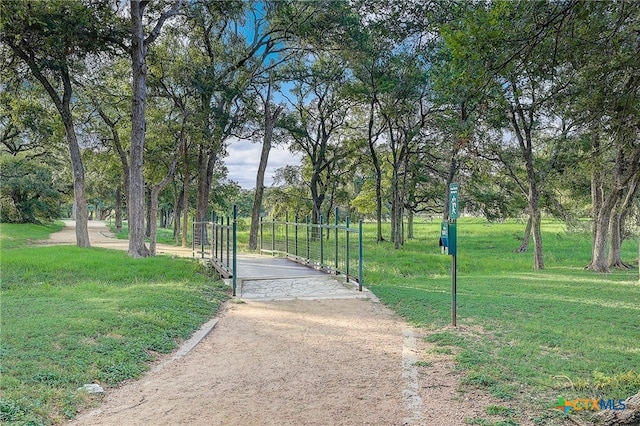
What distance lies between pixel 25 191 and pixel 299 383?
28.5 m

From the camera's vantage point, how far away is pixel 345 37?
A: 1403cm

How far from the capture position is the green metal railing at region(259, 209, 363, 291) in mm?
9109

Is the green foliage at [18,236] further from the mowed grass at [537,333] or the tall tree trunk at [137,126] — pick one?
the mowed grass at [537,333]

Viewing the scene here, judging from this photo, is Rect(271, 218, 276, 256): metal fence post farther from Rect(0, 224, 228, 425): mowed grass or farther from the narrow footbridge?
Rect(0, 224, 228, 425): mowed grass

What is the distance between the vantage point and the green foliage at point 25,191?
24.9m

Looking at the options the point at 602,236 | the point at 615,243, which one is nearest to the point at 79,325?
the point at 602,236

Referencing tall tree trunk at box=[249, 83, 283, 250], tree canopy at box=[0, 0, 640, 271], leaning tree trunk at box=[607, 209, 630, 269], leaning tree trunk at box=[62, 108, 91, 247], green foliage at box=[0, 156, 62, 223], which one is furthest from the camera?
green foliage at box=[0, 156, 62, 223]

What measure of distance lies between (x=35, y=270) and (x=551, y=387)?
9.56m

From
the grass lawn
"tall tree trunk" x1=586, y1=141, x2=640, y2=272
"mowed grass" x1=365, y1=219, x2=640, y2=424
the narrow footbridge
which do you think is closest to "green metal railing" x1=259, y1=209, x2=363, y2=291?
the narrow footbridge

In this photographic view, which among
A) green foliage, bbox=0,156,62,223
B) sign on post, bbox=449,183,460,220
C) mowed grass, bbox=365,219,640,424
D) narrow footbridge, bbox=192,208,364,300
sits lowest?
mowed grass, bbox=365,219,640,424

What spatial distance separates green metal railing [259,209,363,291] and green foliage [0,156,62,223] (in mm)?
18835

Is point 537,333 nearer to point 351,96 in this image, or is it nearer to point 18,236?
point 351,96

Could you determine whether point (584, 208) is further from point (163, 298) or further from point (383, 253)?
point (163, 298)

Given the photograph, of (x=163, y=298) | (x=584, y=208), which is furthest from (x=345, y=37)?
(x=584, y=208)
